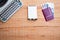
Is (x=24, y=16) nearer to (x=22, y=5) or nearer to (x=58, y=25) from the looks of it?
(x=22, y=5)

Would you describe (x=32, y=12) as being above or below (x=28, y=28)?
above

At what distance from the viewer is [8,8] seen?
1183 mm

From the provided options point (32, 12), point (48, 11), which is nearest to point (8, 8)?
point (32, 12)

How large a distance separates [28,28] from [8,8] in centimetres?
21

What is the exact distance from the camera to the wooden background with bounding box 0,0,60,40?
3.76 feet

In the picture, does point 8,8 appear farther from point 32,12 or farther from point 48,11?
point 48,11

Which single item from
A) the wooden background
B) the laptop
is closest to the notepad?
the wooden background

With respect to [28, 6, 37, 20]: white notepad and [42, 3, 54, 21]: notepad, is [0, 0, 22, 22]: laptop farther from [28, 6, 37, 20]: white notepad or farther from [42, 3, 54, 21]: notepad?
[42, 3, 54, 21]: notepad

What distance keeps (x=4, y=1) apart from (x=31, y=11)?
21 cm

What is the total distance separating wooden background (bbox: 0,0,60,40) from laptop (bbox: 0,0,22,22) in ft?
0.10

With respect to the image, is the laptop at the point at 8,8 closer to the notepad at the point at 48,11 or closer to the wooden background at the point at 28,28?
the wooden background at the point at 28,28

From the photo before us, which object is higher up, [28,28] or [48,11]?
[48,11]

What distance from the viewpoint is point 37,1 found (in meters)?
1.22

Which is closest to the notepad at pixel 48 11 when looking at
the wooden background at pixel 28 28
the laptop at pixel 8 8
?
the wooden background at pixel 28 28
